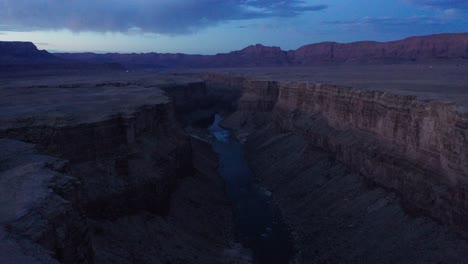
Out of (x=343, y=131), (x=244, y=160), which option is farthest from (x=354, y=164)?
(x=244, y=160)

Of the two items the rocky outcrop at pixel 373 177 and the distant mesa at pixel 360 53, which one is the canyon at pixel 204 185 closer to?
the rocky outcrop at pixel 373 177

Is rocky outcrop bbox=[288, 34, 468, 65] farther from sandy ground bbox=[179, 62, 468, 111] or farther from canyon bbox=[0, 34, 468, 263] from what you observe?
canyon bbox=[0, 34, 468, 263]

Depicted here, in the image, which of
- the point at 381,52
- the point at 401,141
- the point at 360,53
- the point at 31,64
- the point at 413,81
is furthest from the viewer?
the point at 360,53

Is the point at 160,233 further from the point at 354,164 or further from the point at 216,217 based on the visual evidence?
the point at 354,164

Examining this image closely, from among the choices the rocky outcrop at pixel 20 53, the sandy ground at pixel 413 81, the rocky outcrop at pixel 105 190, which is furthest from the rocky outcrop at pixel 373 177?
the rocky outcrop at pixel 20 53

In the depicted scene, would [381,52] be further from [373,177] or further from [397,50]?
[373,177]

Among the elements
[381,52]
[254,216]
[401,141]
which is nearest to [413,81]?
[401,141]

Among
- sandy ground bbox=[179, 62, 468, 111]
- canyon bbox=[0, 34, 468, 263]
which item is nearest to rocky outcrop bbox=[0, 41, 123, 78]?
sandy ground bbox=[179, 62, 468, 111]
